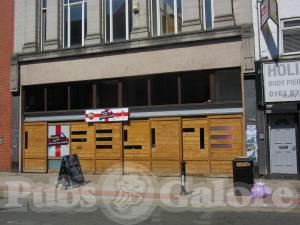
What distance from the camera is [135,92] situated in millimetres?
19594

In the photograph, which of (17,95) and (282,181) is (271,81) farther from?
(17,95)

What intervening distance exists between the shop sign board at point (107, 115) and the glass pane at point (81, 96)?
0.47m

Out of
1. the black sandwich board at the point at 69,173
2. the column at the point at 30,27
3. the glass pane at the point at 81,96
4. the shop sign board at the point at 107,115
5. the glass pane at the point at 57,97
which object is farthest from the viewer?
the column at the point at 30,27

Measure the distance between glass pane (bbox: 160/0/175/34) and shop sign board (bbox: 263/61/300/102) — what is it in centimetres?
466

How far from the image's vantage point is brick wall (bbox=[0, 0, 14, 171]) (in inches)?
868

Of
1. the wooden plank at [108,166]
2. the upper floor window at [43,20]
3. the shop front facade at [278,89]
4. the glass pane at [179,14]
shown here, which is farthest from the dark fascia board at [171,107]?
the upper floor window at [43,20]

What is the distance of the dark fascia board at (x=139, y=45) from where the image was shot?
58.2 ft

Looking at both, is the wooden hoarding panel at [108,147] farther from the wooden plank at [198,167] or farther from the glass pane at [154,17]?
the glass pane at [154,17]

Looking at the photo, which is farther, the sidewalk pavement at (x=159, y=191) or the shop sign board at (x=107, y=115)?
the shop sign board at (x=107, y=115)

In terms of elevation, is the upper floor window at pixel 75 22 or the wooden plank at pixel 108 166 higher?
the upper floor window at pixel 75 22

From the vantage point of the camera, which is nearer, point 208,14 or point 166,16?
point 208,14

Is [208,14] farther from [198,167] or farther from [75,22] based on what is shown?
[75,22]

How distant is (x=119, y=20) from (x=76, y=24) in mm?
2328

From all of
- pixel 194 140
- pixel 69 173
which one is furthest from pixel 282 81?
pixel 69 173
